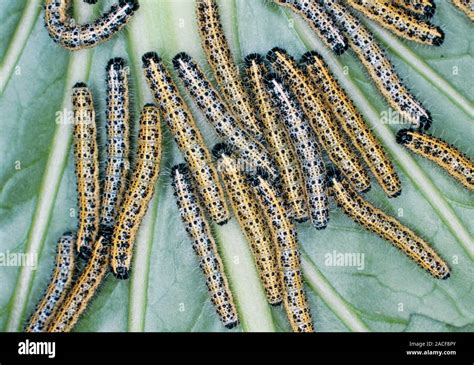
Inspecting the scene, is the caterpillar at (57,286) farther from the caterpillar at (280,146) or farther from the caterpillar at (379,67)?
the caterpillar at (379,67)

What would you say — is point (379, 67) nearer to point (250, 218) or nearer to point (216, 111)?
point (216, 111)

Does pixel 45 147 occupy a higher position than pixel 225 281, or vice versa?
pixel 45 147

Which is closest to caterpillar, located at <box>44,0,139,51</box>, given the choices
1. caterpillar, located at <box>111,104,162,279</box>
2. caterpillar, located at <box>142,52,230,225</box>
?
caterpillar, located at <box>142,52,230,225</box>

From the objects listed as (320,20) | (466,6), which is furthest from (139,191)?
(466,6)

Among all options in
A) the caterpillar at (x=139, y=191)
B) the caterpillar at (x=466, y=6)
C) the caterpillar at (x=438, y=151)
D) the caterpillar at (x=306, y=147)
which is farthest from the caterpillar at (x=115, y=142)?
the caterpillar at (x=466, y=6)

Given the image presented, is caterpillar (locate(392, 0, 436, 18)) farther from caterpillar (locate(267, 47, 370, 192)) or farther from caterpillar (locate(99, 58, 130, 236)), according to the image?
caterpillar (locate(99, 58, 130, 236))
